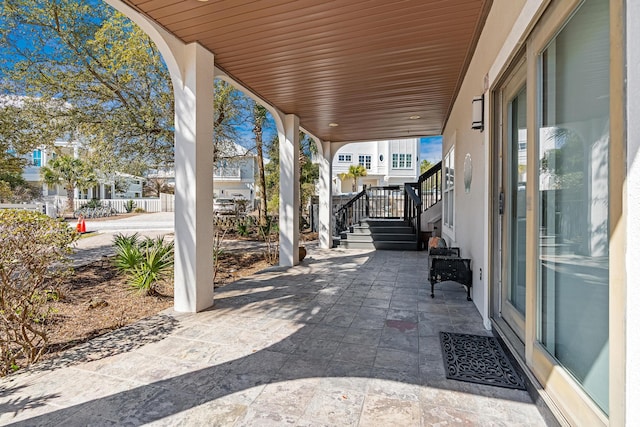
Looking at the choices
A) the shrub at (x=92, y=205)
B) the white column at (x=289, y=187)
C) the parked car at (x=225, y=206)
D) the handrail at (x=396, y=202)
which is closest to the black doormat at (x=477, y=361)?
the white column at (x=289, y=187)

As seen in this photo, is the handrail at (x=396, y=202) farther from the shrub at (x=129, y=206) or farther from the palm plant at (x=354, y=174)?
the shrub at (x=129, y=206)

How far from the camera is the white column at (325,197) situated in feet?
29.1

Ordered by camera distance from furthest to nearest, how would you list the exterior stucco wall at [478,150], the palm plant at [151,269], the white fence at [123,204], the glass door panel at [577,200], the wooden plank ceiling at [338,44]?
the white fence at [123,204] → the palm plant at [151,269] → the wooden plank ceiling at [338,44] → the exterior stucco wall at [478,150] → the glass door panel at [577,200]

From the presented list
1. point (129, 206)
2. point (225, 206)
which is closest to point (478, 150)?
point (225, 206)

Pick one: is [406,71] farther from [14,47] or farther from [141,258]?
[14,47]

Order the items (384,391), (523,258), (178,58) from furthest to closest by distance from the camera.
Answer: (178,58) → (523,258) → (384,391)

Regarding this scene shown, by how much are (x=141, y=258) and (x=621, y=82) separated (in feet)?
16.7

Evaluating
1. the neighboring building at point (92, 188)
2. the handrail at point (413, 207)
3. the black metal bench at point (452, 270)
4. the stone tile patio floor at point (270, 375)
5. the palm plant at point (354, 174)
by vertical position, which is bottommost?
the stone tile patio floor at point (270, 375)

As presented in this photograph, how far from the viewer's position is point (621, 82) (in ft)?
3.92

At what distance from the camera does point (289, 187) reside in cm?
639

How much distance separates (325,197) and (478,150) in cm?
551

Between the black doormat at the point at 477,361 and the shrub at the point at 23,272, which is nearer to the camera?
the black doormat at the point at 477,361

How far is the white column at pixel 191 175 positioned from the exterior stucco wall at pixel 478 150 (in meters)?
3.08

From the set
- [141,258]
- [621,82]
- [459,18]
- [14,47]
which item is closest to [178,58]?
[141,258]
